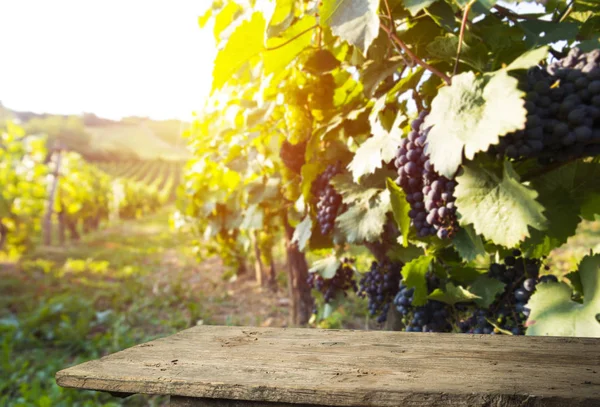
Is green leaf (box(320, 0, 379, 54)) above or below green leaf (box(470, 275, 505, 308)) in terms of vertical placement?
above

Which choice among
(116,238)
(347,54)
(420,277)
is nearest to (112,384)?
(420,277)

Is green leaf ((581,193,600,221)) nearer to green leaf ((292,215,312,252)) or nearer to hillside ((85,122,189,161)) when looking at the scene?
green leaf ((292,215,312,252))

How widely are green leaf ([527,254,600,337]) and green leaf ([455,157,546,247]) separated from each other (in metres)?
0.33

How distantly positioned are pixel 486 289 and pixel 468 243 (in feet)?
1.06

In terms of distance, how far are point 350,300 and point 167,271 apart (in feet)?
16.3

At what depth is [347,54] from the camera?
2.13 metres

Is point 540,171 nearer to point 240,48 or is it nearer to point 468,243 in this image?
point 468,243

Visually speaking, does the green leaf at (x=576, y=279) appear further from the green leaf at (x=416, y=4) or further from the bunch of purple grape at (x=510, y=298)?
the green leaf at (x=416, y=4)

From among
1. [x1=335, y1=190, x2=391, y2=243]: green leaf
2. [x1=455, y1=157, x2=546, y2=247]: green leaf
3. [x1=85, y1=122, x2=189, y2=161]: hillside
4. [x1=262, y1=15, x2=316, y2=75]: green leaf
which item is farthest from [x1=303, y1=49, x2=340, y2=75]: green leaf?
[x1=85, y1=122, x2=189, y2=161]: hillside

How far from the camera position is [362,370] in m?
0.85

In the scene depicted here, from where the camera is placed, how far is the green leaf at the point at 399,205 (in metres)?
1.63

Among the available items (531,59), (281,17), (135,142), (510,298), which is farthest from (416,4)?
(135,142)

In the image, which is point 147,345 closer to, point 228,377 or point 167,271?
point 228,377

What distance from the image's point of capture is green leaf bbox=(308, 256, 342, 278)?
94.6 inches
